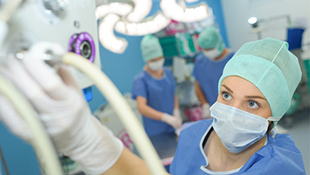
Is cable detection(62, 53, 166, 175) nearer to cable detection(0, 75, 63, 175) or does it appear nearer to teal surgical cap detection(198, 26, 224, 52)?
cable detection(0, 75, 63, 175)

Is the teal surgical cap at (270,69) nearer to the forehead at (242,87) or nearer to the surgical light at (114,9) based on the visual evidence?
the forehead at (242,87)

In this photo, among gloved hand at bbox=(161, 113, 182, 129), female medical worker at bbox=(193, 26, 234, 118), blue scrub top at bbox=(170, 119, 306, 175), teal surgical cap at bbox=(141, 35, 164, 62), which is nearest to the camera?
blue scrub top at bbox=(170, 119, 306, 175)

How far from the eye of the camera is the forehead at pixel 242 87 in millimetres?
702

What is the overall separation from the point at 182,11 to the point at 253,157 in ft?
2.25

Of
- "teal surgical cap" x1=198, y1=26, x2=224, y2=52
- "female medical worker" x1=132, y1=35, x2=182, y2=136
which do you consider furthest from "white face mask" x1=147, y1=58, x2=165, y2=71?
"teal surgical cap" x1=198, y1=26, x2=224, y2=52

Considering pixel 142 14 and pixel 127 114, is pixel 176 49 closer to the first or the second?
pixel 142 14

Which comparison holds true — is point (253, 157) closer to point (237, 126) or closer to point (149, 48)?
point (237, 126)

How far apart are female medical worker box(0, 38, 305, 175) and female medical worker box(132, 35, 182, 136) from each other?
3.01 feet

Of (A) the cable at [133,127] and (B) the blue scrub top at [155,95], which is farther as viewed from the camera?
(B) the blue scrub top at [155,95]

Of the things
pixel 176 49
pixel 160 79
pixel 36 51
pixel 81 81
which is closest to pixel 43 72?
pixel 36 51

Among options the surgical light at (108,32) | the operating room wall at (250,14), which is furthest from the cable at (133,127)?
the operating room wall at (250,14)

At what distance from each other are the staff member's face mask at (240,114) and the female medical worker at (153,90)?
3.38ft

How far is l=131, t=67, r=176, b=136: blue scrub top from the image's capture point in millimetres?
1899

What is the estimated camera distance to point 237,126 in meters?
0.77
